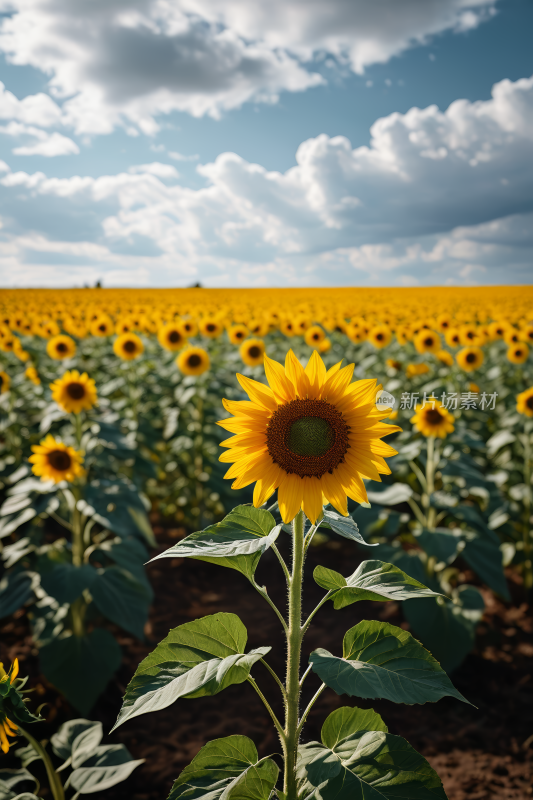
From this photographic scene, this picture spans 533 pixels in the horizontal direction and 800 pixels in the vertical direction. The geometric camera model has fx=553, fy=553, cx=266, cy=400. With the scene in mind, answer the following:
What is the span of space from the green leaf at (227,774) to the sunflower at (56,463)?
2.47 meters

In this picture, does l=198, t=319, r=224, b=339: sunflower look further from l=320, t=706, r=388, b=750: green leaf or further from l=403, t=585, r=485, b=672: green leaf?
l=320, t=706, r=388, b=750: green leaf

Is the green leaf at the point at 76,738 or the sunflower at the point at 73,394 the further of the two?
the sunflower at the point at 73,394

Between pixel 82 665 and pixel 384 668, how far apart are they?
268cm

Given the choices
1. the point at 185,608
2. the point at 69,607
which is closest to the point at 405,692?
the point at 69,607

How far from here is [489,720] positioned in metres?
3.57

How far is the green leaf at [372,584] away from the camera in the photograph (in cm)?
116

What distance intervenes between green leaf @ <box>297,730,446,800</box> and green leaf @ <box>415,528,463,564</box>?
243 cm

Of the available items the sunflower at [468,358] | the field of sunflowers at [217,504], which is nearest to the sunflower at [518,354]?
the field of sunflowers at [217,504]

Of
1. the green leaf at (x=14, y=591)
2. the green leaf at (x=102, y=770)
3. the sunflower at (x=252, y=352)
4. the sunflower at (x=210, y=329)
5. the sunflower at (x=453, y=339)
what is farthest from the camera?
the sunflower at (x=210, y=329)

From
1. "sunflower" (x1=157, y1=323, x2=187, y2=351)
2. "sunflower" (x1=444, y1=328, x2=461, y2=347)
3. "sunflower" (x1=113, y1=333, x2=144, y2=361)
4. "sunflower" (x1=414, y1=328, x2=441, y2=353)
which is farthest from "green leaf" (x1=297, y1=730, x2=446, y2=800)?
"sunflower" (x1=444, y1=328, x2=461, y2=347)

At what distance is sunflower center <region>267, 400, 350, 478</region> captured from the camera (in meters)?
1.32

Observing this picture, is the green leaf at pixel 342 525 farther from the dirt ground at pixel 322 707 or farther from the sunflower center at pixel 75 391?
the sunflower center at pixel 75 391

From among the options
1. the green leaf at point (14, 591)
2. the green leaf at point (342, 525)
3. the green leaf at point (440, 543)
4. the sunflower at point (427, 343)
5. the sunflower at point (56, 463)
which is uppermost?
the sunflower at point (427, 343)

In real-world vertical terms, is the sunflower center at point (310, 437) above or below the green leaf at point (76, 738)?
above
